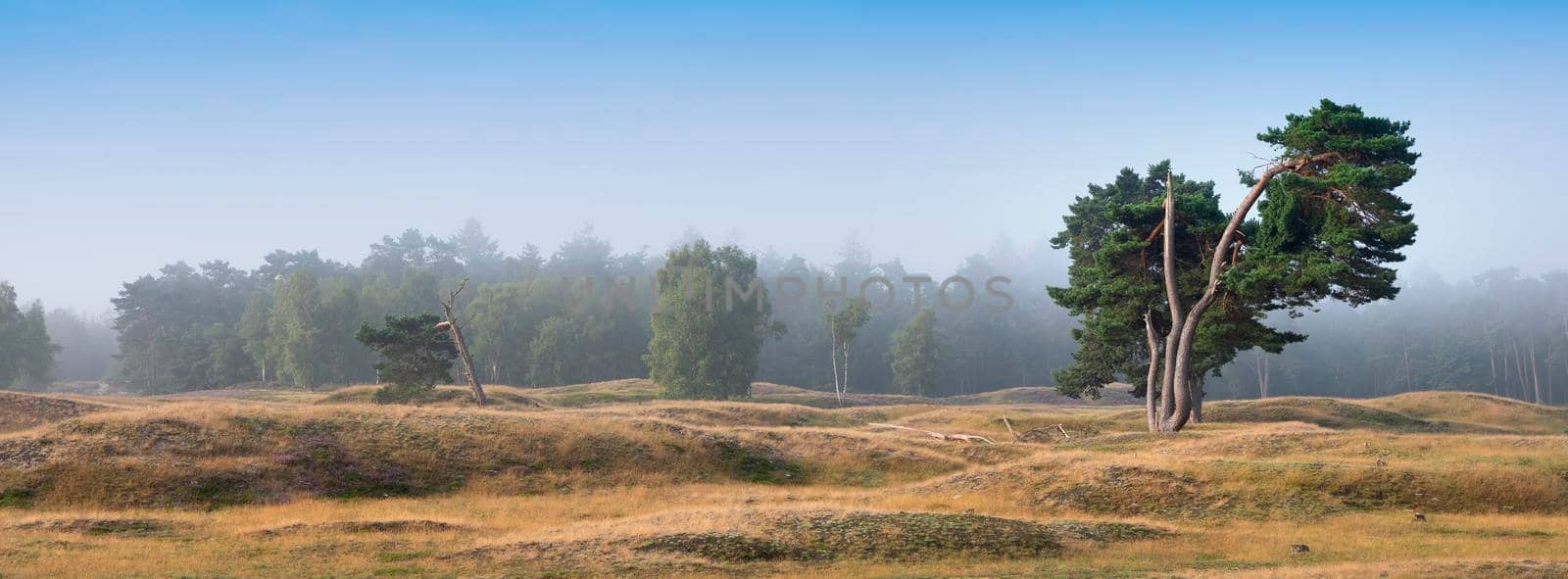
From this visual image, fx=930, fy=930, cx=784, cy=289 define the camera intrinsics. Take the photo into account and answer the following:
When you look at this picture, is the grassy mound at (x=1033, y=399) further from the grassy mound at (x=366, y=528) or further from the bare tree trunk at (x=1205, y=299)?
the grassy mound at (x=366, y=528)

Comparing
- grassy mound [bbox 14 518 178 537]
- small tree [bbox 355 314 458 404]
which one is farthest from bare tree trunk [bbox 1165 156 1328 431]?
small tree [bbox 355 314 458 404]

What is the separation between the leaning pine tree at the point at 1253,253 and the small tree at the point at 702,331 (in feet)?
124

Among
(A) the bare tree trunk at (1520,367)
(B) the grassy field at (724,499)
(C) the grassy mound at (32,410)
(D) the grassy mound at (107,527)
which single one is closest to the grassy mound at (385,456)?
(B) the grassy field at (724,499)

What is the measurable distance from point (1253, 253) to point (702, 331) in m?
50.8

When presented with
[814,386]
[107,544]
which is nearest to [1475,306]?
[814,386]

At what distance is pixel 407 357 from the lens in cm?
5775

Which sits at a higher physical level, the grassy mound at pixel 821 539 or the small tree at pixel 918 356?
the small tree at pixel 918 356

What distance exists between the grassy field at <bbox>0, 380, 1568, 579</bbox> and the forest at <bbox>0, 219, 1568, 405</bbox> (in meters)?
56.5

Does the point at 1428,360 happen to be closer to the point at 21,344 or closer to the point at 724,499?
the point at 724,499

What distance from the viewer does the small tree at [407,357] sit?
56688mm

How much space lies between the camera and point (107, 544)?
20547mm

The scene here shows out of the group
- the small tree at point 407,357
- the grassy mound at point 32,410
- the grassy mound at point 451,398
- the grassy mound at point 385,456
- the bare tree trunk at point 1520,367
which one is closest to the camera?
the grassy mound at point 385,456

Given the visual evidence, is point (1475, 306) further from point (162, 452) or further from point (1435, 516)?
point (162, 452)

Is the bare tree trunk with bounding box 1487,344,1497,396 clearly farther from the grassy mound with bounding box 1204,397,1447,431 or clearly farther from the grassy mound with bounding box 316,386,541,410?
the grassy mound with bounding box 316,386,541,410
